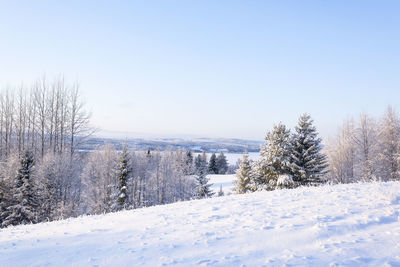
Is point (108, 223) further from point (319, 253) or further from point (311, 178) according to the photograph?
point (311, 178)

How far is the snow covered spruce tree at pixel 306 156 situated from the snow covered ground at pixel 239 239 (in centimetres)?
1434

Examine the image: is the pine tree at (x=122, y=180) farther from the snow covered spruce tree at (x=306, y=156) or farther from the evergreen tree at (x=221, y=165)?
the evergreen tree at (x=221, y=165)

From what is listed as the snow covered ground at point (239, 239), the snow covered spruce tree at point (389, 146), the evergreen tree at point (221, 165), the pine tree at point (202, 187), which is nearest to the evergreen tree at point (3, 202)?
the snow covered ground at point (239, 239)

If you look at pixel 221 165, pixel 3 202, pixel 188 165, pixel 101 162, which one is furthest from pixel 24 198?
pixel 221 165

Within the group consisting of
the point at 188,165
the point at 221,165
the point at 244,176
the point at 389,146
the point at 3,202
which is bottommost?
the point at 221,165

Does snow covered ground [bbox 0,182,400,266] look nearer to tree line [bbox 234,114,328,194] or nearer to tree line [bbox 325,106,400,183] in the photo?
tree line [bbox 234,114,328,194]

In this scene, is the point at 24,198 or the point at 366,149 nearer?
the point at 24,198

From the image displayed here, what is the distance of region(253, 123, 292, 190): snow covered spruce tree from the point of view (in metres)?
21.6

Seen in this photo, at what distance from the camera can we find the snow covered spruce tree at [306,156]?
848 inches

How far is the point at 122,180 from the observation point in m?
26.4

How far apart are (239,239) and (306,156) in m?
19.1

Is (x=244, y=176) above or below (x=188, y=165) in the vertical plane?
above

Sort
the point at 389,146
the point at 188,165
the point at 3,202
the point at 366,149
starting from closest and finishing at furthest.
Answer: the point at 3,202 < the point at 389,146 < the point at 366,149 < the point at 188,165

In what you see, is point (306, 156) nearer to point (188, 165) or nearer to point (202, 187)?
point (202, 187)
